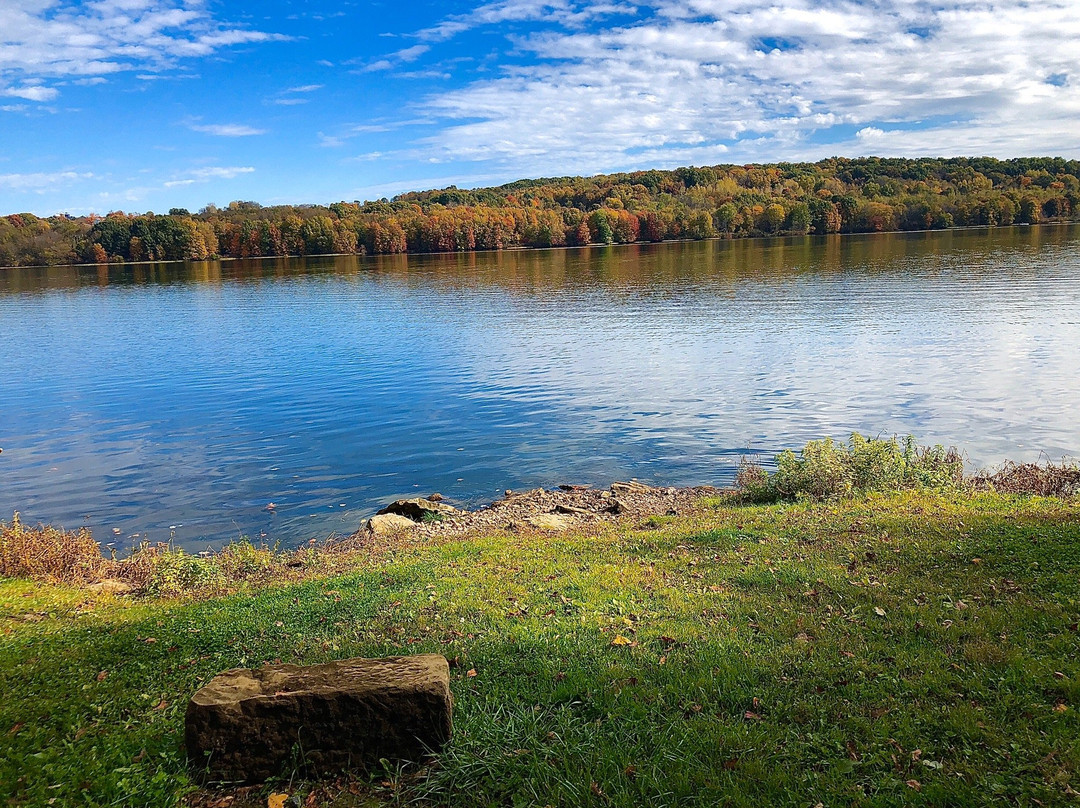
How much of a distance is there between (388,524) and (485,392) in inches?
606

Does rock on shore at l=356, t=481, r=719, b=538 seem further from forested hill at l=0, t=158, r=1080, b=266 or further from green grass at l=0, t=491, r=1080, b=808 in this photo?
forested hill at l=0, t=158, r=1080, b=266

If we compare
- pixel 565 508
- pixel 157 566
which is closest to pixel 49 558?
pixel 157 566

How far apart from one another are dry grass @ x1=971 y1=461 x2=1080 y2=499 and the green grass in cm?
349

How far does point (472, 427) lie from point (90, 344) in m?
35.1

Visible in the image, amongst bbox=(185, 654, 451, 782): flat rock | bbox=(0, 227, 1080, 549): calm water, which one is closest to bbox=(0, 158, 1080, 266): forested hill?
bbox=(0, 227, 1080, 549): calm water

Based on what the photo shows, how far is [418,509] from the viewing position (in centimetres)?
1741

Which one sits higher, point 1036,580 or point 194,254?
point 194,254

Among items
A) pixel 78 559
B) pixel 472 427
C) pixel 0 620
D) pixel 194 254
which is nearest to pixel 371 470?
pixel 472 427

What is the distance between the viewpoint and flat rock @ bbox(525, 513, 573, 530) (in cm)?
1542

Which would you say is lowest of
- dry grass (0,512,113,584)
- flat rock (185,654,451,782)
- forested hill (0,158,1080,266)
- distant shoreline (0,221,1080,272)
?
dry grass (0,512,113,584)

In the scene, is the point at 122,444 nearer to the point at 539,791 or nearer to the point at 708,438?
the point at 708,438

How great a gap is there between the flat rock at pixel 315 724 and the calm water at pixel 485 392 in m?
11.5

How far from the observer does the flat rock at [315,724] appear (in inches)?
228

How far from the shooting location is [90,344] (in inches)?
1865
